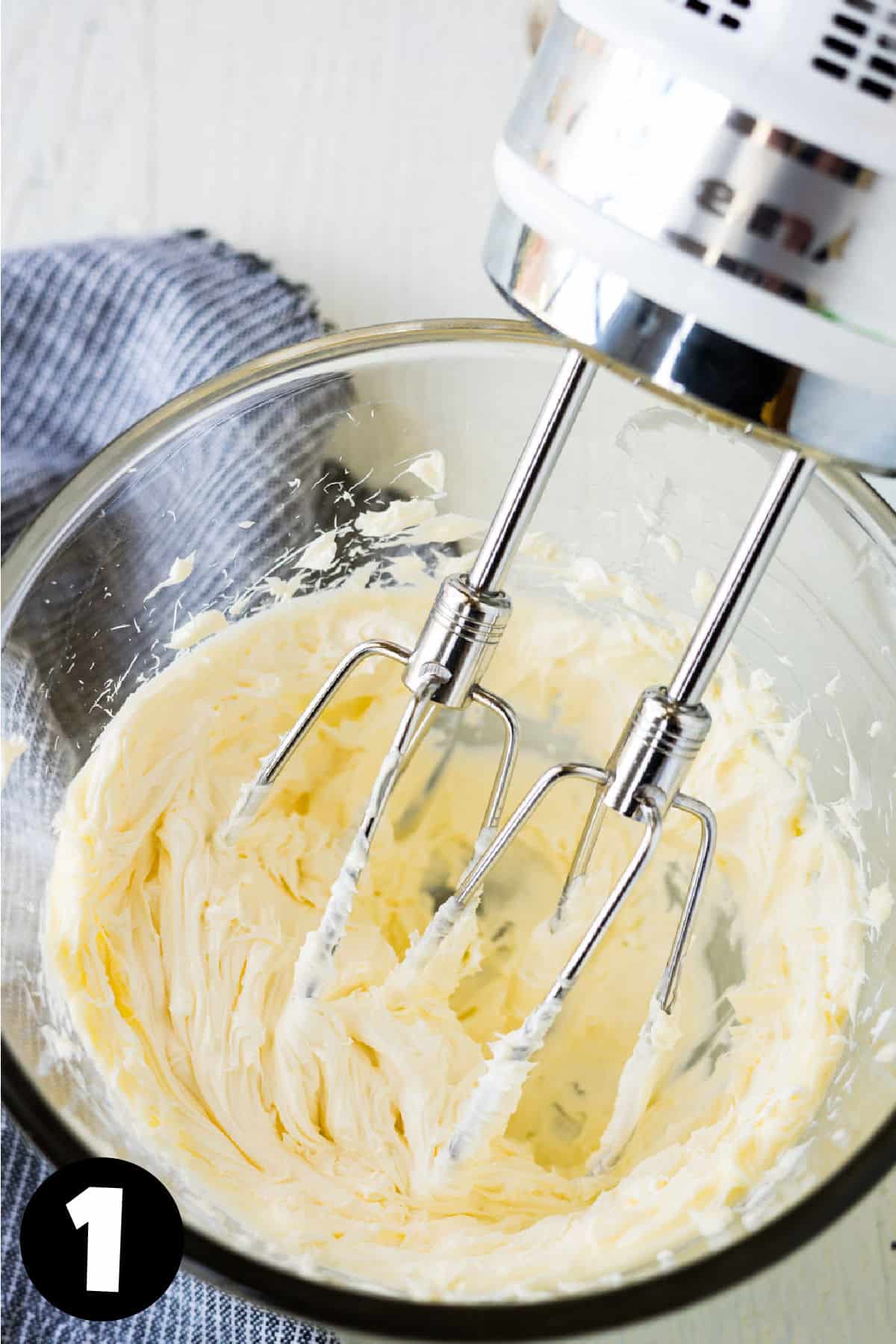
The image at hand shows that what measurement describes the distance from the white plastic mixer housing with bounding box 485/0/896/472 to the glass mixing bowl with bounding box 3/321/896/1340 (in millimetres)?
214

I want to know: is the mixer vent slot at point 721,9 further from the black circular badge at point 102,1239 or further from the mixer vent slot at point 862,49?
the black circular badge at point 102,1239

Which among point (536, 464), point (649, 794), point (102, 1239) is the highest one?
point (536, 464)

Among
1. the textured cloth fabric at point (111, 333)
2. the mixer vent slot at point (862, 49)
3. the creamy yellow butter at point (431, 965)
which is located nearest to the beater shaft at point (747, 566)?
the mixer vent slot at point (862, 49)

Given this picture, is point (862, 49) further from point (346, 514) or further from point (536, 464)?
point (346, 514)

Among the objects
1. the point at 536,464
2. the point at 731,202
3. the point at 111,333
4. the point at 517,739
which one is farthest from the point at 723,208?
the point at 111,333

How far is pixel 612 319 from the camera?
35cm

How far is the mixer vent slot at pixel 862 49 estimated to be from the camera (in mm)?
316

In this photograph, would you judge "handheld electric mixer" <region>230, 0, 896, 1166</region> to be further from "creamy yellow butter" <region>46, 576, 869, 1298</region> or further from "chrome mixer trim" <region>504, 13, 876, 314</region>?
"creamy yellow butter" <region>46, 576, 869, 1298</region>

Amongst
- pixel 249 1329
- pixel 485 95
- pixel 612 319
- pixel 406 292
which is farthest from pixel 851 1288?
pixel 485 95

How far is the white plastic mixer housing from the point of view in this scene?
32cm

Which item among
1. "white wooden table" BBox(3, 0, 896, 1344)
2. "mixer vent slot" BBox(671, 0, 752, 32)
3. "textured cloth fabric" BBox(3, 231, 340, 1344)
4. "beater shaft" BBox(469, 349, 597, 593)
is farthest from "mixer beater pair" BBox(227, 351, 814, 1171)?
"white wooden table" BBox(3, 0, 896, 1344)

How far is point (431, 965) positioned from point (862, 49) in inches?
18.9

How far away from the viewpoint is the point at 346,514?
667mm

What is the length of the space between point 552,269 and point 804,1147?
15.6 inches
